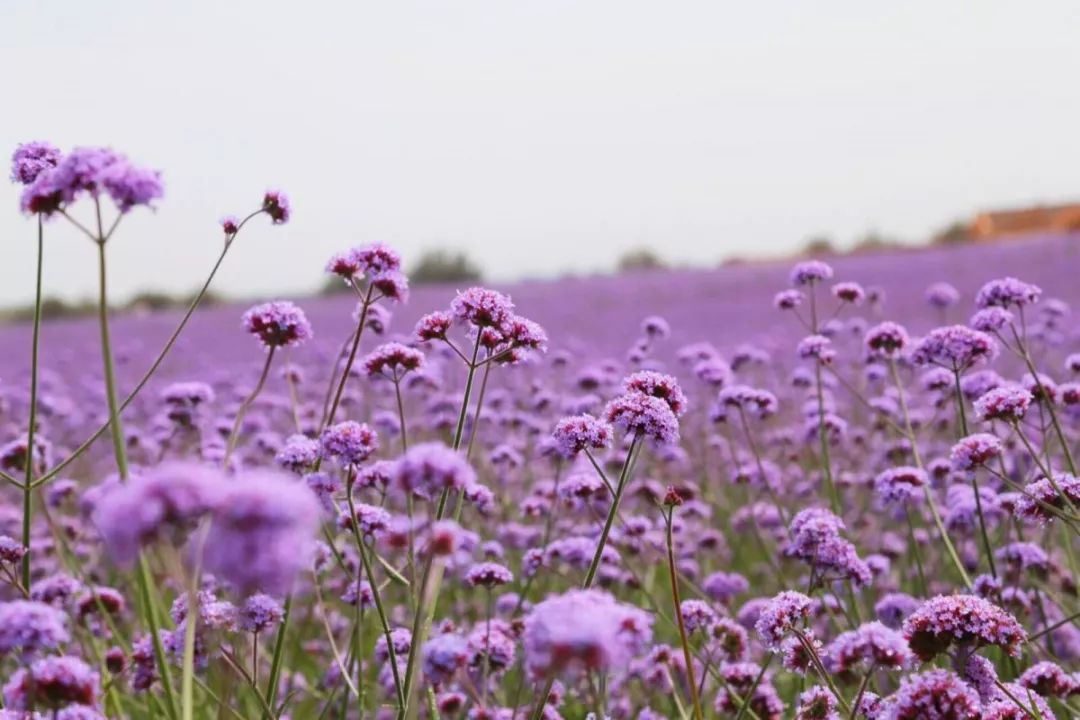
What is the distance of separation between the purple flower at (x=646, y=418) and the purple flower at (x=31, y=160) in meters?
1.41

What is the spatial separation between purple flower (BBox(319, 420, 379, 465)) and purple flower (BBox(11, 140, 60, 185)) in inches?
35.1

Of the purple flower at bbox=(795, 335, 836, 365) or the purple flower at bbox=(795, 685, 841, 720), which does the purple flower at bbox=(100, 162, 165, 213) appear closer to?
the purple flower at bbox=(795, 685, 841, 720)

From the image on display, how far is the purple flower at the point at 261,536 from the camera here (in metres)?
1.07

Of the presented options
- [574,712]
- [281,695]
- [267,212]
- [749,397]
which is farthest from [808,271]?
[281,695]

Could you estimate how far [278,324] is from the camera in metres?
2.54

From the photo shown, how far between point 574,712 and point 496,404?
10.8 feet

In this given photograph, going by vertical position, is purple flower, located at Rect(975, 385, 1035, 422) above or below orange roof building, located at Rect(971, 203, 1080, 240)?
below

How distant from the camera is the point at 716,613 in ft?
12.3

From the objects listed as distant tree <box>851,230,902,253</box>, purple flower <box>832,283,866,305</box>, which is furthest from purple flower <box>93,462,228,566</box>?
distant tree <box>851,230,902,253</box>

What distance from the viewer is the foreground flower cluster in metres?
1.51

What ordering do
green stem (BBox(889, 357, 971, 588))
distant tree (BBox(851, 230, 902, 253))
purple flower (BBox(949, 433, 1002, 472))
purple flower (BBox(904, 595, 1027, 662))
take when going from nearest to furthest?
purple flower (BBox(904, 595, 1027, 662))
purple flower (BBox(949, 433, 1002, 472))
green stem (BBox(889, 357, 971, 588))
distant tree (BBox(851, 230, 902, 253))

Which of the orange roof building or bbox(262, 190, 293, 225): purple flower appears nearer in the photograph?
bbox(262, 190, 293, 225): purple flower

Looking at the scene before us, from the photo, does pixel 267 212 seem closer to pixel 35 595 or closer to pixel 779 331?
pixel 35 595

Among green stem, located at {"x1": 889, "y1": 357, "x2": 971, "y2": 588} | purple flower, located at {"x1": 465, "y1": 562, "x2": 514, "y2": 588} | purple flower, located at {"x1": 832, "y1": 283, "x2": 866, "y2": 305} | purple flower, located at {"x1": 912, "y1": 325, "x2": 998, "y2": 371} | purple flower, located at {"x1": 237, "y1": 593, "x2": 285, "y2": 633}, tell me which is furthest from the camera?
purple flower, located at {"x1": 832, "y1": 283, "x2": 866, "y2": 305}
